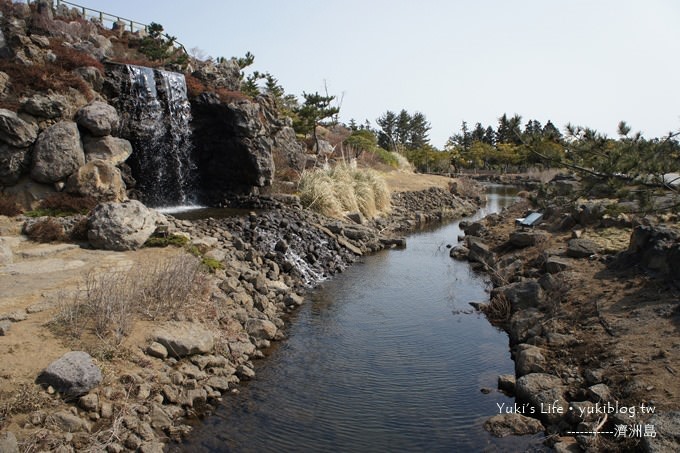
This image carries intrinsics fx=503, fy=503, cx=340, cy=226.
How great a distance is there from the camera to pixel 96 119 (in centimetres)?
1245

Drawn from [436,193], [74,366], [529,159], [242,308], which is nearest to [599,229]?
[529,159]

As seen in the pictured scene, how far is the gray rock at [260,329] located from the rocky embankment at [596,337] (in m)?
3.82

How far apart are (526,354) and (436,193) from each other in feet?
73.3

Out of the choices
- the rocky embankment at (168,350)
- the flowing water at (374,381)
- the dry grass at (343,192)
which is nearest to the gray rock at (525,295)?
the flowing water at (374,381)

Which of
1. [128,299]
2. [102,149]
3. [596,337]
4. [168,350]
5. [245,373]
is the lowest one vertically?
[245,373]

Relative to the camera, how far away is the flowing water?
5820 mm

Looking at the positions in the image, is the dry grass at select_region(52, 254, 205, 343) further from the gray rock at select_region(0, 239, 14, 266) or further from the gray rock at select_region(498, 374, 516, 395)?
the gray rock at select_region(498, 374, 516, 395)

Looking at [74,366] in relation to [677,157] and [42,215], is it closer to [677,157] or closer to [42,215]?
[42,215]

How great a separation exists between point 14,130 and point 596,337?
1228 cm

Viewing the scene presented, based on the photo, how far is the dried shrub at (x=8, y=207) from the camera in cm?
1075

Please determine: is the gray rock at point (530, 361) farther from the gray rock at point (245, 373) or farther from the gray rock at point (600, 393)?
the gray rock at point (245, 373)

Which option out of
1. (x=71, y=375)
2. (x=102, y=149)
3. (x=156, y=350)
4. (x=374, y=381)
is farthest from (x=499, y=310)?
(x=102, y=149)

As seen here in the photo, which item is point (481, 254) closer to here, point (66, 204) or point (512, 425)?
point (512, 425)

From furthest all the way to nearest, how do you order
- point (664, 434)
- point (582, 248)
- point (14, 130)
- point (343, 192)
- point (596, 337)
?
point (343, 192) < point (14, 130) < point (582, 248) < point (596, 337) < point (664, 434)
